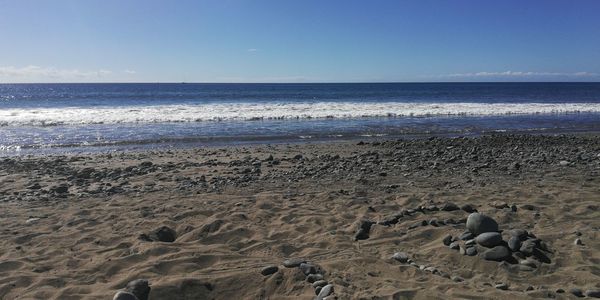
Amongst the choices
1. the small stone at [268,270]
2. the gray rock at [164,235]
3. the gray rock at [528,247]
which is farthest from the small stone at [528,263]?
the gray rock at [164,235]

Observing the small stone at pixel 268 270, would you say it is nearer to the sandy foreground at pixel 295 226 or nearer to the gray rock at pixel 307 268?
the sandy foreground at pixel 295 226

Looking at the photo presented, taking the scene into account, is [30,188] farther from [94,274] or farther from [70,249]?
[94,274]

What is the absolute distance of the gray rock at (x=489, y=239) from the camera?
14.2ft

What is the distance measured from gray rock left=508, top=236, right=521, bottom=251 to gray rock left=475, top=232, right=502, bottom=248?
96mm

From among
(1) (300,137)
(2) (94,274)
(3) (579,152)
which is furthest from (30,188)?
(3) (579,152)

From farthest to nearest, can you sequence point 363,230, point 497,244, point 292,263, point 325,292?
1. point 363,230
2. point 497,244
3. point 292,263
4. point 325,292

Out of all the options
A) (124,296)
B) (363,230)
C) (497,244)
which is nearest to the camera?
(124,296)

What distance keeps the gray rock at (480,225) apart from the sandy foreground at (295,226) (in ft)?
0.67

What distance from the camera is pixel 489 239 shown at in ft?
14.2

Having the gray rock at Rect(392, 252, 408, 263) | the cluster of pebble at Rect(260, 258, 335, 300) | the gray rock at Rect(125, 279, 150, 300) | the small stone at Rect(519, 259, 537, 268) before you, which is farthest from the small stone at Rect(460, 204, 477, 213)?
the gray rock at Rect(125, 279, 150, 300)

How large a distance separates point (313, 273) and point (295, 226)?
1.44 meters

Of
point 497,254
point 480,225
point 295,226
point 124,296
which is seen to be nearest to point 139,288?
point 124,296

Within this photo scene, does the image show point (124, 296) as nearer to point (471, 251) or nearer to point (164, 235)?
point (164, 235)

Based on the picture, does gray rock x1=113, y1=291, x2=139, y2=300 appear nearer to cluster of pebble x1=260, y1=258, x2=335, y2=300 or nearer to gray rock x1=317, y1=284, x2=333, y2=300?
cluster of pebble x1=260, y1=258, x2=335, y2=300
